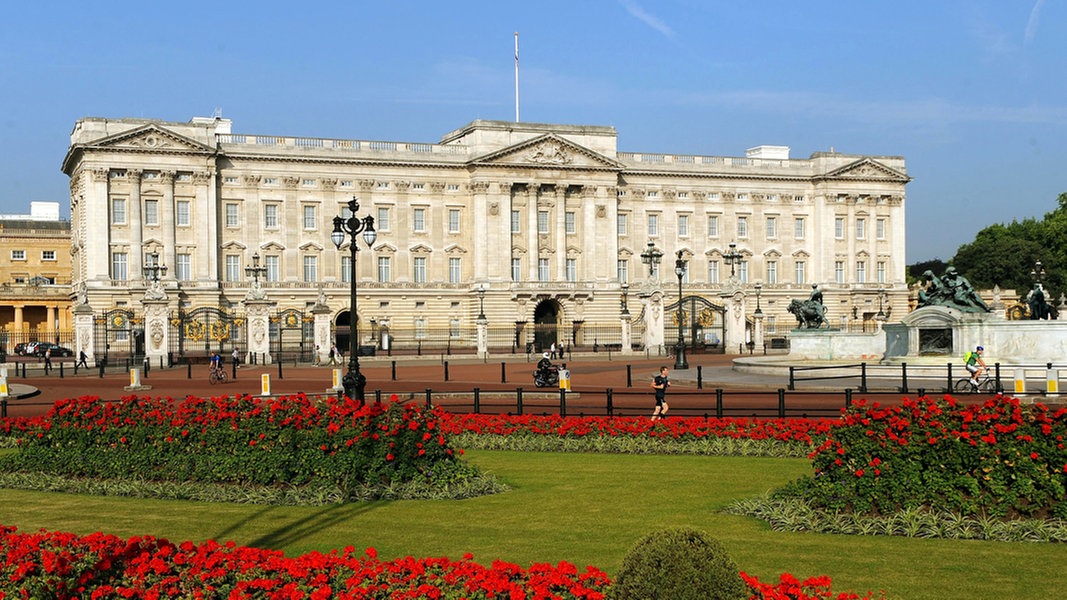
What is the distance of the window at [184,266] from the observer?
84.4m

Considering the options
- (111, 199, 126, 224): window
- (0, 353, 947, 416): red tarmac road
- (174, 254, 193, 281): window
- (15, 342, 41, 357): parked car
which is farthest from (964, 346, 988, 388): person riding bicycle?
(15, 342, 41, 357): parked car

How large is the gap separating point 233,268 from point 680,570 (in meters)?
82.2

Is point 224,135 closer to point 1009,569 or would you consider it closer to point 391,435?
point 391,435

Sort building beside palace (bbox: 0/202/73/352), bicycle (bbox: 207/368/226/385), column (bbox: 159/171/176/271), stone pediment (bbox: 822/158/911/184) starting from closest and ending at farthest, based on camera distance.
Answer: bicycle (bbox: 207/368/226/385) → column (bbox: 159/171/176/271) → building beside palace (bbox: 0/202/73/352) → stone pediment (bbox: 822/158/911/184)

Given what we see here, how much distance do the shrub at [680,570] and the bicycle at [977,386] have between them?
26.3 m

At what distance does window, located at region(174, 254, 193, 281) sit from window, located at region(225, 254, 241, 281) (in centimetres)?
304

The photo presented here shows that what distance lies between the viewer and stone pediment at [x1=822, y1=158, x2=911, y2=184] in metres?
101

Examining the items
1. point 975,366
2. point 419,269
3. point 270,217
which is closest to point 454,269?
point 419,269

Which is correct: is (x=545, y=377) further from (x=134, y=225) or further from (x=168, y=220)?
(x=134, y=225)

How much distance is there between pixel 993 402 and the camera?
1471 cm

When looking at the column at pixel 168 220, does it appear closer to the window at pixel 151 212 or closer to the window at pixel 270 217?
the window at pixel 151 212

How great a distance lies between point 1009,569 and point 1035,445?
227 cm

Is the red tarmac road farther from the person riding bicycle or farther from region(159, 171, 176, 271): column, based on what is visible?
region(159, 171, 176, 271): column

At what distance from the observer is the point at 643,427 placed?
78.8 feet
